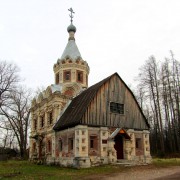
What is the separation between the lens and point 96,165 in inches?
812

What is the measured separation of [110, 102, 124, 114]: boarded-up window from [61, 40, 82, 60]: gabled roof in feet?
33.6

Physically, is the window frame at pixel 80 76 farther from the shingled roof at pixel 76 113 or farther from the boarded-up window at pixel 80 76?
the shingled roof at pixel 76 113

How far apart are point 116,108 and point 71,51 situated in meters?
12.4

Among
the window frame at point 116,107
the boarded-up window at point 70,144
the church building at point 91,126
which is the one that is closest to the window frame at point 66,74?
the church building at point 91,126

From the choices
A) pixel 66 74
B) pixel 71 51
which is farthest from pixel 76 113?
pixel 71 51

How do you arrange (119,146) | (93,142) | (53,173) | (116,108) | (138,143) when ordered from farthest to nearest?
(138,143)
(116,108)
(119,146)
(93,142)
(53,173)

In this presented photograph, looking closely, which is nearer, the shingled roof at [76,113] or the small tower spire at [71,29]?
the shingled roof at [76,113]

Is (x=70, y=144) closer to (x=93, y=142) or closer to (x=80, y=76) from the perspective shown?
(x=93, y=142)

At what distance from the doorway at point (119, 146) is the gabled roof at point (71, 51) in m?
12.4

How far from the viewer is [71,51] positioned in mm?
32594

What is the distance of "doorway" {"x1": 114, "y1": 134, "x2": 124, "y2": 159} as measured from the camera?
23016mm

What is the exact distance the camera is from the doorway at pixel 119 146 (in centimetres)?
2302

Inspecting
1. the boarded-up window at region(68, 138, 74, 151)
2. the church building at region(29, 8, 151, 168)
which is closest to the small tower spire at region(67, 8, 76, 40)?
the church building at region(29, 8, 151, 168)

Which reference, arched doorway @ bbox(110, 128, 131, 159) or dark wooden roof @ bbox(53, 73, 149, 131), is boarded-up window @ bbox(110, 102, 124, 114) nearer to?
arched doorway @ bbox(110, 128, 131, 159)
